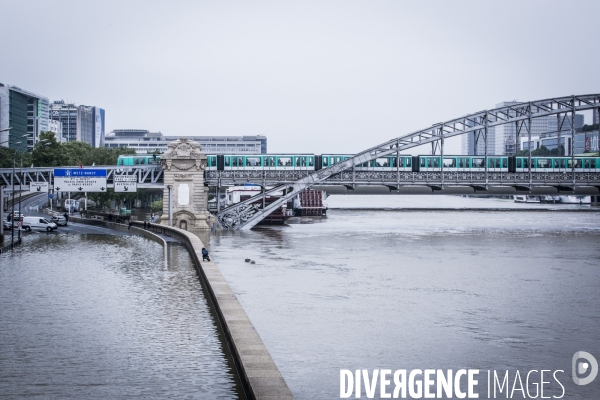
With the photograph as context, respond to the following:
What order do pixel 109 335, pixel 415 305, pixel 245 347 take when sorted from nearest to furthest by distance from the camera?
pixel 245 347 → pixel 109 335 → pixel 415 305

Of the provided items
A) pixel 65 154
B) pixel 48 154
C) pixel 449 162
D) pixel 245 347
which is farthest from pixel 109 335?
pixel 65 154

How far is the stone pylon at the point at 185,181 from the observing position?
278ft

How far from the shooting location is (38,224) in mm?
80000

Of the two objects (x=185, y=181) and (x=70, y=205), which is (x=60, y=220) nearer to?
(x=185, y=181)

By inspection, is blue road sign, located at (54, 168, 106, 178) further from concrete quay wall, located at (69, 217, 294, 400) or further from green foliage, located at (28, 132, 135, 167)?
concrete quay wall, located at (69, 217, 294, 400)

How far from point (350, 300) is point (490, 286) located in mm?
9853

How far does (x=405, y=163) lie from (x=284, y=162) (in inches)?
625

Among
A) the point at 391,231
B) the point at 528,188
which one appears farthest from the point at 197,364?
the point at 528,188

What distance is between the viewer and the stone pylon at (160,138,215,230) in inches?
3332

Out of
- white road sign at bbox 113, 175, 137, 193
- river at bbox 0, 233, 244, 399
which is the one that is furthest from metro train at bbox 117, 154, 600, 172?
river at bbox 0, 233, 244, 399

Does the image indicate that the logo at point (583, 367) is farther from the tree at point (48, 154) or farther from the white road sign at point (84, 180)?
the tree at point (48, 154)

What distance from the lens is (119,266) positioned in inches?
1811

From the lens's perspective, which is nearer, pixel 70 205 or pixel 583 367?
pixel 583 367

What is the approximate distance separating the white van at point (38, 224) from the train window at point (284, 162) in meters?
33.1
